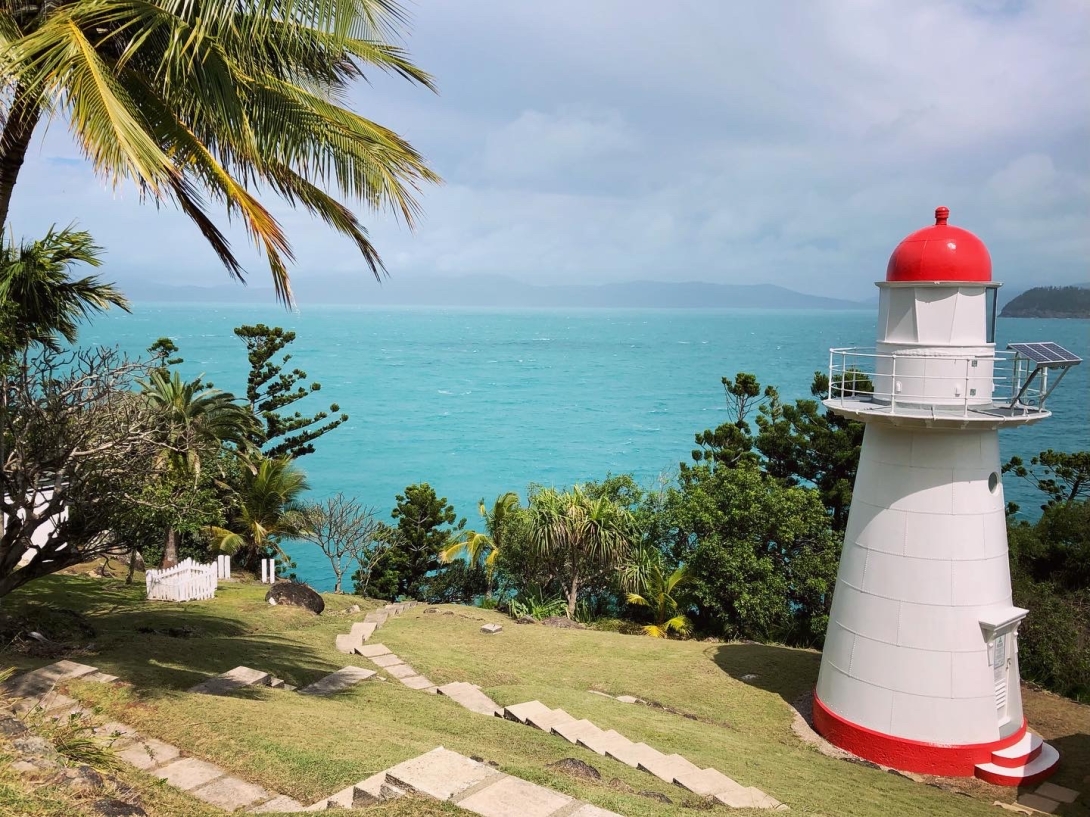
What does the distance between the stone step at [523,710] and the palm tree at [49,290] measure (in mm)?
6166

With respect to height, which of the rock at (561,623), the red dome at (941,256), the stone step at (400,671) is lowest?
the rock at (561,623)

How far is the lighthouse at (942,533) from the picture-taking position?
30.0 feet

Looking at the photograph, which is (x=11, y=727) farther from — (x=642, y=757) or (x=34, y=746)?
(x=642, y=757)

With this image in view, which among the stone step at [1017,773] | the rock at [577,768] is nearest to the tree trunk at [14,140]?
the rock at [577,768]

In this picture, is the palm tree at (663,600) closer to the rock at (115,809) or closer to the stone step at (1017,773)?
the stone step at (1017,773)

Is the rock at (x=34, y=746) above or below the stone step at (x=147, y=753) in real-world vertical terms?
above

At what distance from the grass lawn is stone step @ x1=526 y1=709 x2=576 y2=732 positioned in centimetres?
34

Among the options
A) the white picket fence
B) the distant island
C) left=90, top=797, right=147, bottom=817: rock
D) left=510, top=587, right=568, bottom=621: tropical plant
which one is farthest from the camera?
the distant island

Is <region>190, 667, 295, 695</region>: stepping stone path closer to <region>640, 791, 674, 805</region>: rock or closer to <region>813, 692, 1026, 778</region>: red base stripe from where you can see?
<region>640, 791, 674, 805</region>: rock

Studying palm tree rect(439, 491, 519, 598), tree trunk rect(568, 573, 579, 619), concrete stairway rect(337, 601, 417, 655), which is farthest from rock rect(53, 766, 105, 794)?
palm tree rect(439, 491, 519, 598)

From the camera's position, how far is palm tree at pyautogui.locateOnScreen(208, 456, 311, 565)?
808 inches

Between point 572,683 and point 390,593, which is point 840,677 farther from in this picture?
point 390,593

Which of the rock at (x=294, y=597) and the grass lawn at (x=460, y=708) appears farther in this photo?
the rock at (x=294, y=597)

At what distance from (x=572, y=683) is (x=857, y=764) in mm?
3522
